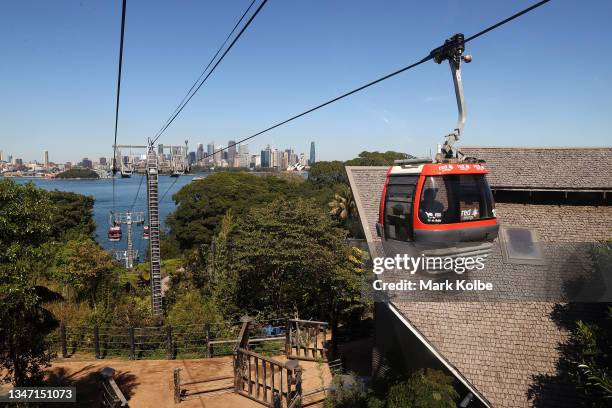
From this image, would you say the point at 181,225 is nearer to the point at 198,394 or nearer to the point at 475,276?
the point at 198,394

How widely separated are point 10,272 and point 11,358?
2543 mm

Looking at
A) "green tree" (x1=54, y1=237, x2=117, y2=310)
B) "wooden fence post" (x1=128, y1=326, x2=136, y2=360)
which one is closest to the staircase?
"green tree" (x1=54, y1=237, x2=117, y2=310)

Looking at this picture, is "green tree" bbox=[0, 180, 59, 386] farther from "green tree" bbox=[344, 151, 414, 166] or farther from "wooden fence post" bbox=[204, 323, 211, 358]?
"green tree" bbox=[344, 151, 414, 166]

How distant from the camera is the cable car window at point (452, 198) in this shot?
761 centimetres

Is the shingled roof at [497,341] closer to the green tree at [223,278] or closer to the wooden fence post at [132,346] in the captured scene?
the wooden fence post at [132,346]

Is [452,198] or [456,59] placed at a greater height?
[456,59]

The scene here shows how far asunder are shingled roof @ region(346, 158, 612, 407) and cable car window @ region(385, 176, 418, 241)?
2640mm

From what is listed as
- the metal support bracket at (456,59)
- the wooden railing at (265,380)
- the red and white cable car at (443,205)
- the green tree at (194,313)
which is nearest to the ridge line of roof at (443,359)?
the red and white cable car at (443,205)

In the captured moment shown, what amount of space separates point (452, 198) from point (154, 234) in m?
14.7

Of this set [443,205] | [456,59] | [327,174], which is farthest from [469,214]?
[327,174]

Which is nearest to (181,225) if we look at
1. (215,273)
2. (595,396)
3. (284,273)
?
(215,273)

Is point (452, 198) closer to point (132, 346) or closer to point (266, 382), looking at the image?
point (266, 382)

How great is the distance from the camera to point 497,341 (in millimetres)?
9414

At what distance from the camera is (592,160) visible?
507 inches
